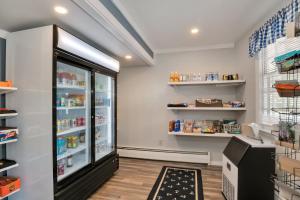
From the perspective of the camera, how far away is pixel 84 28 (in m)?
1.94

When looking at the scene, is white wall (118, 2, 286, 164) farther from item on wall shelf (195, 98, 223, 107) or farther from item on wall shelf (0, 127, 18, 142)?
item on wall shelf (0, 127, 18, 142)

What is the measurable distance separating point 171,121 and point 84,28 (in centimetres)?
242

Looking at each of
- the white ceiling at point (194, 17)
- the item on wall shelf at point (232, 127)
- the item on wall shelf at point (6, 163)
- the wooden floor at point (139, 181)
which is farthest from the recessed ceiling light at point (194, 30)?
the item on wall shelf at point (6, 163)

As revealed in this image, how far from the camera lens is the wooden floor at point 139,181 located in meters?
2.30

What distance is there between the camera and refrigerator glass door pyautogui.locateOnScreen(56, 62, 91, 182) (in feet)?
6.73

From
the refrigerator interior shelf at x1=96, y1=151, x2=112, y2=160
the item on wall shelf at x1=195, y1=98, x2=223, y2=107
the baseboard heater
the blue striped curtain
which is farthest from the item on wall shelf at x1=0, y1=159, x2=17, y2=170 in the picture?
the blue striped curtain

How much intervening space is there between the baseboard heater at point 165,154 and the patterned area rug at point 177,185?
14.4 inches

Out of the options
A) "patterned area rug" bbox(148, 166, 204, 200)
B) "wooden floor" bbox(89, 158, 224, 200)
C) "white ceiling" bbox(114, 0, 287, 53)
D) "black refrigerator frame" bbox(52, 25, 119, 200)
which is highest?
"white ceiling" bbox(114, 0, 287, 53)

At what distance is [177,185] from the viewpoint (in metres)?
2.55

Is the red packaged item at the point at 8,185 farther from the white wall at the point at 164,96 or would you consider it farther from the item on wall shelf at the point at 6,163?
the white wall at the point at 164,96

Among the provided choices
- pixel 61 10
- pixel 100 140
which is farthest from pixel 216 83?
pixel 61 10

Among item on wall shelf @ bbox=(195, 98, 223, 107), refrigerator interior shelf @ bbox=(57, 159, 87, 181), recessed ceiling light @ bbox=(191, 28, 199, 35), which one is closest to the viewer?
refrigerator interior shelf @ bbox=(57, 159, 87, 181)

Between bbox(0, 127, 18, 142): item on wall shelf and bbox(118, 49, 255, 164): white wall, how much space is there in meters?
2.45

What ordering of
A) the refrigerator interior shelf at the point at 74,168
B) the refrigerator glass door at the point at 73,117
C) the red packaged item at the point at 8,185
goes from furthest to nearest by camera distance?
the refrigerator glass door at the point at 73,117, the refrigerator interior shelf at the point at 74,168, the red packaged item at the point at 8,185
